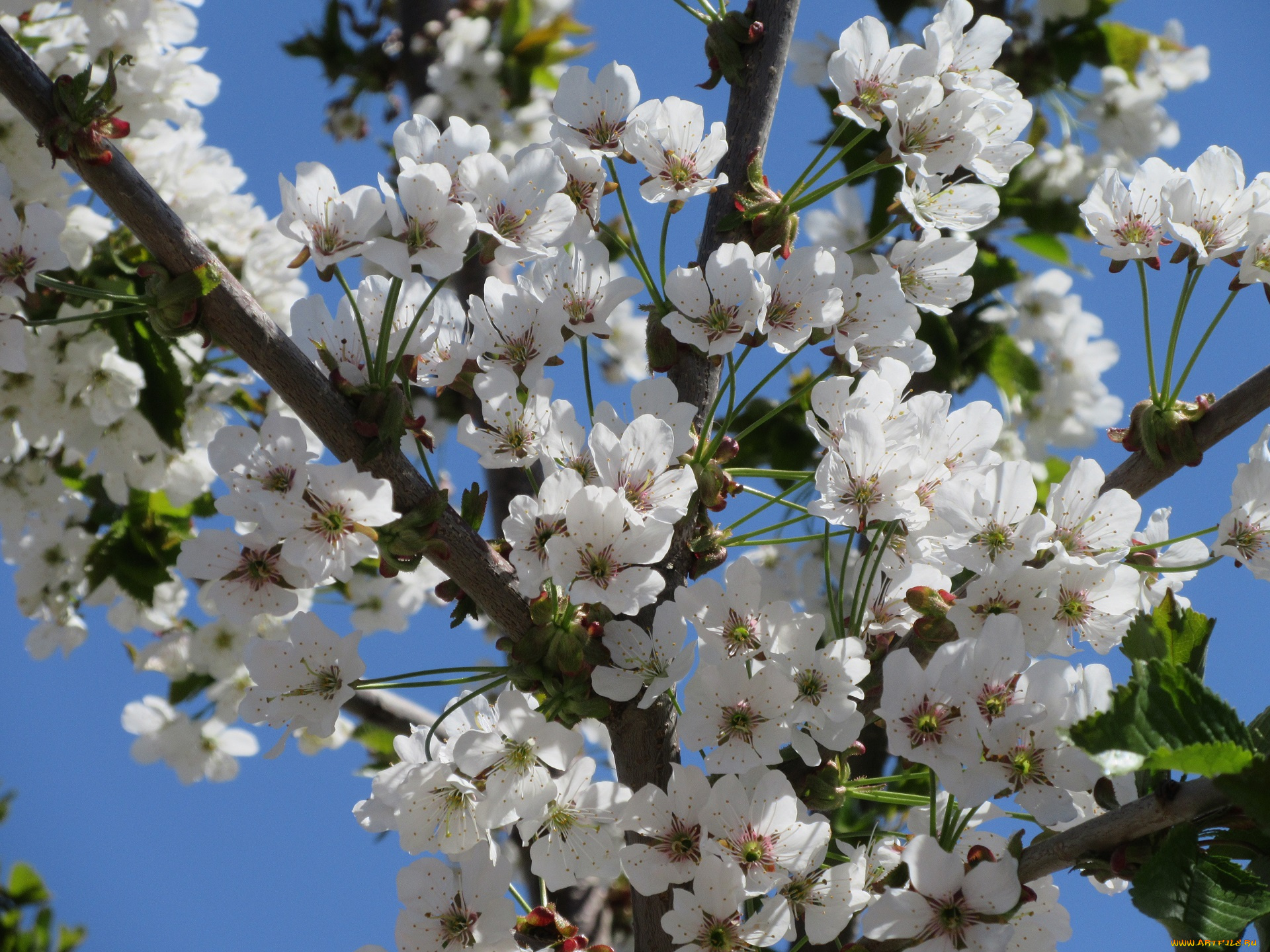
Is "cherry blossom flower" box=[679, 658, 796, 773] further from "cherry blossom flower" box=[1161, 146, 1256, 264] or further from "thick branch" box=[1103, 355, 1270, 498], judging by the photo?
"cherry blossom flower" box=[1161, 146, 1256, 264]

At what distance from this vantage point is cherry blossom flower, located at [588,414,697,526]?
112 cm

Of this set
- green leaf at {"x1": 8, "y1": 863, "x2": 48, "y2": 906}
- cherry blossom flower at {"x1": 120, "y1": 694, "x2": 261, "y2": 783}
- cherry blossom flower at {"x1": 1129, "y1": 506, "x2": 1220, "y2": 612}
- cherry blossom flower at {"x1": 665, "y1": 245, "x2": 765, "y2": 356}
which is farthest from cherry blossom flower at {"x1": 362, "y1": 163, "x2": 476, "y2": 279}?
green leaf at {"x1": 8, "y1": 863, "x2": 48, "y2": 906}

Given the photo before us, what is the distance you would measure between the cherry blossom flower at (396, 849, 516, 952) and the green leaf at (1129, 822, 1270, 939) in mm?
659

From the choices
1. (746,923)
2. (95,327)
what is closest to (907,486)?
(746,923)

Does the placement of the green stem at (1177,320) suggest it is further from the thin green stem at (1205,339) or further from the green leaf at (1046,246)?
the green leaf at (1046,246)

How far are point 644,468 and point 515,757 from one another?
35 cm

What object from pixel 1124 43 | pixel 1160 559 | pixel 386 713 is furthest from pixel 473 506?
pixel 1124 43

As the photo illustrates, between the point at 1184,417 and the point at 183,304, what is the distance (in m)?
1.16

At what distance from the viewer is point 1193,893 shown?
0.98 metres

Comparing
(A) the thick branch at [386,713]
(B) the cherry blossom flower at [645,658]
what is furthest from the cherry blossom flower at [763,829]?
(A) the thick branch at [386,713]

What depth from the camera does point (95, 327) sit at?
2.15 metres

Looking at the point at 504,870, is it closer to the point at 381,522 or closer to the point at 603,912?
the point at 381,522

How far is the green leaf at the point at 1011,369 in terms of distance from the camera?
3160 mm

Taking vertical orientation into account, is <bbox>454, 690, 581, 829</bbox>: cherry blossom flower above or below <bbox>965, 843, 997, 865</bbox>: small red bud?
above
